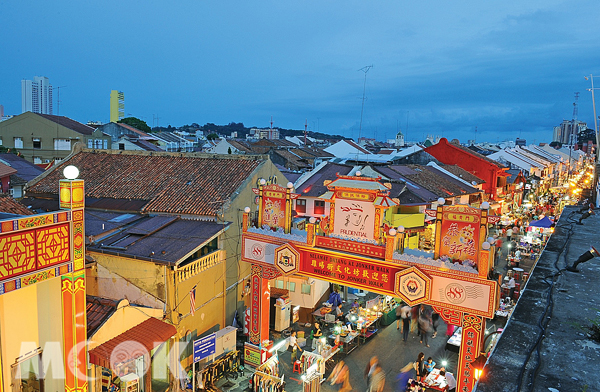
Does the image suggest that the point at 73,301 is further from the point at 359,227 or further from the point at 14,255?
the point at 359,227

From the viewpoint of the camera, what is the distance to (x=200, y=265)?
15391 millimetres

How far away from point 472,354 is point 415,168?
22.2m

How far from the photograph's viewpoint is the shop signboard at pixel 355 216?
1273 centimetres

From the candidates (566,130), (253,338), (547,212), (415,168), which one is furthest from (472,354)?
(566,130)

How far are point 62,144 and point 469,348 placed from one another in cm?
4535

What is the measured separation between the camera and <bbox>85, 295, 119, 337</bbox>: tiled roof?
11110 mm

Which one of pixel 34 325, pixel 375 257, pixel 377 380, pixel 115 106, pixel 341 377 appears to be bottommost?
pixel 341 377

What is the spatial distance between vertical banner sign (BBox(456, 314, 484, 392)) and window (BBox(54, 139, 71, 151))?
1763 inches

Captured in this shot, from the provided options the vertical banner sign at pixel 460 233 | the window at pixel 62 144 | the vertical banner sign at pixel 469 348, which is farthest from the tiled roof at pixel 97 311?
the window at pixel 62 144

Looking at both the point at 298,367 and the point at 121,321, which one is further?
the point at 298,367

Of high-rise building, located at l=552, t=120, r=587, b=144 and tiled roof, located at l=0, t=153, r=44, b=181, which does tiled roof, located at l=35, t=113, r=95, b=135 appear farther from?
high-rise building, located at l=552, t=120, r=587, b=144

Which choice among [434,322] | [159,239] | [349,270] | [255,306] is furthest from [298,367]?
[434,322]

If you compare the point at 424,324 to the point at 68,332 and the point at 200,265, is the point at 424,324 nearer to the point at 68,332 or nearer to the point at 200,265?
the point at 200,265

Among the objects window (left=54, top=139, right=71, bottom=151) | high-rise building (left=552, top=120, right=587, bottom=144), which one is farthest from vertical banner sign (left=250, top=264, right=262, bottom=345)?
high-rise building (left=552, top=120, right=587, bottom=144)
